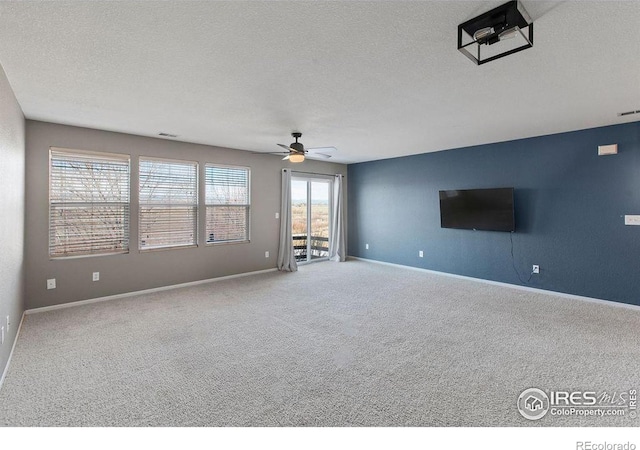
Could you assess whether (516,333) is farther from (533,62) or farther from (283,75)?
(283,75)

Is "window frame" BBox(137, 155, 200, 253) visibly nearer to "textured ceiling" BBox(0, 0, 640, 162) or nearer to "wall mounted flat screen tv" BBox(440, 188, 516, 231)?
"textured ceiling" BBox(0, 0, 640, 162)

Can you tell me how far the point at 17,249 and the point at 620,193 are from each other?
756 centimetres

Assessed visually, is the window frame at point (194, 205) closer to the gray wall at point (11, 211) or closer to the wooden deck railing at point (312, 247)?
the gray wall at point (11, 211)

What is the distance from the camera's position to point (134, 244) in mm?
4906

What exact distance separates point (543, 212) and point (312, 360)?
4502 mm

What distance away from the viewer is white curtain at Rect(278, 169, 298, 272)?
6.77 meters

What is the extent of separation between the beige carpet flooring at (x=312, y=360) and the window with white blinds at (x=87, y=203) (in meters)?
0.90

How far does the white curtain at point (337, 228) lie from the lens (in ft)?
26.2

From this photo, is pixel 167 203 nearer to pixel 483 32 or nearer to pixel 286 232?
pixel 286 232

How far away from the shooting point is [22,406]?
2150 mm

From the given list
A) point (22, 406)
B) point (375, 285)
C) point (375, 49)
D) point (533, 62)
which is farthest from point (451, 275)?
point (22, 406)

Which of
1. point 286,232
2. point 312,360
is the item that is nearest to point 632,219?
point 312,360

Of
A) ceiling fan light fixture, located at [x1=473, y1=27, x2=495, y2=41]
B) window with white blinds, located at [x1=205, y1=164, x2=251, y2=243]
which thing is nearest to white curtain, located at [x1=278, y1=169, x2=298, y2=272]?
window with white blinds, located at [x1=205, y1=164, x2=251, y2=243]

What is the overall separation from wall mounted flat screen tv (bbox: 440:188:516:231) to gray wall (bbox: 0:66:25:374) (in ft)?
20.5
